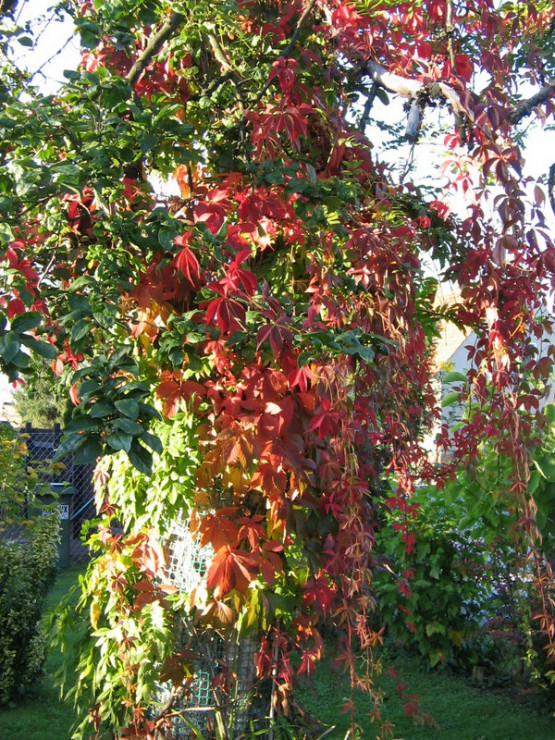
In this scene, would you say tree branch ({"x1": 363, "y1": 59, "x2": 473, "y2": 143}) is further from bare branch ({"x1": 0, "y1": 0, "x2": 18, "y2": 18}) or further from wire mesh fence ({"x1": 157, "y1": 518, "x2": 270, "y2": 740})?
wire mesh fence ({"x1": 157, "y1": 518, "x2": 270, "y2": 740})

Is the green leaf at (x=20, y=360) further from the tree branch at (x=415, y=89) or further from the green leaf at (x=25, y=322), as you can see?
the tree branch at (x=415, y=89)

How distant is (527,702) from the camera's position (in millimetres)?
4336

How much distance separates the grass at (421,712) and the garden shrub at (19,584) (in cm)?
17

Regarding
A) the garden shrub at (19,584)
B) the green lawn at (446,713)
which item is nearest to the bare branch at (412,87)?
the green lawn at (446,713)

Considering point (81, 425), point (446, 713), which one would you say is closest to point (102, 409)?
point (81, 425)

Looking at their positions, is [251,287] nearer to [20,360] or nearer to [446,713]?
[20,360]

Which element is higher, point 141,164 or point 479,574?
point 141,164

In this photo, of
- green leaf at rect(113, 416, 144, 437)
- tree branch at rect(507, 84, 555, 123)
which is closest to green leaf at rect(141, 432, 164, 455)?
green leaf at rect(113, 416, 144, 437)

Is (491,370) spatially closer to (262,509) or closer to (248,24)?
(262,509)

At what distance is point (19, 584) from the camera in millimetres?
4238

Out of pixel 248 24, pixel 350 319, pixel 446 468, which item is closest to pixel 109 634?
pixel 350 319

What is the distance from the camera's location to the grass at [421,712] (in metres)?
3.92

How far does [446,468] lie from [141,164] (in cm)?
173

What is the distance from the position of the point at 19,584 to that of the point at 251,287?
3005 mm
